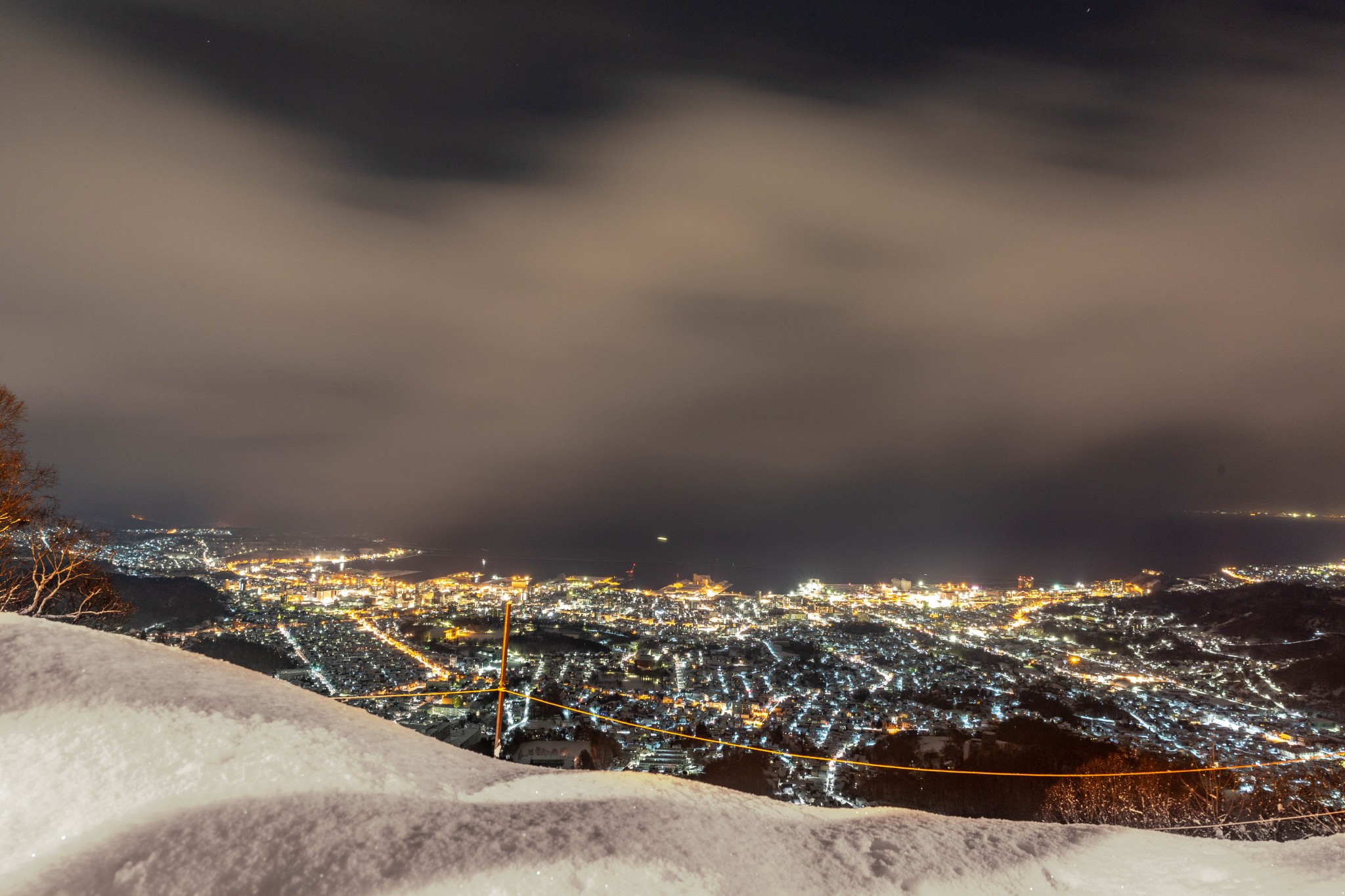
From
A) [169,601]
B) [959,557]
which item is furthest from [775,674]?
[959,557]

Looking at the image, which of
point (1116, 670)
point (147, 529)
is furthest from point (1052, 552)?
point (147, 529)

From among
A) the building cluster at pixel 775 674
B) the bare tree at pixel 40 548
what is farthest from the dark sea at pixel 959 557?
the bare tree at pixel 40 548

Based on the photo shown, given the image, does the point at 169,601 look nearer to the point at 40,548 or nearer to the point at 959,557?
the point at 40,548

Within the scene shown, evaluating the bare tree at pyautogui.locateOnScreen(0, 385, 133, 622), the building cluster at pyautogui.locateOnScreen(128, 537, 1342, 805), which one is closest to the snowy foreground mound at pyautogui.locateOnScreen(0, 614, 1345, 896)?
the bare tree at pyautogui.locateOnScreen(0, 385, 133, 622)

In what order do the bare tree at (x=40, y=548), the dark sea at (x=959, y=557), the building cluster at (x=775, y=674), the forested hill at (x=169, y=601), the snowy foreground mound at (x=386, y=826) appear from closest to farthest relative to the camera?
the snowy foreground mound at (x=386, y=826), the bare tree at (x=40, y=548), the building cluster at (x=775, y=674), the forested hill at (x=169, y=601), the dark sea at (x=959, y=557)

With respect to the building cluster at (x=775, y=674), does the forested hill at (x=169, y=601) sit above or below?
above

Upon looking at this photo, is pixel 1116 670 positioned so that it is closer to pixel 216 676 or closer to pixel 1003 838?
pixel 1003 838

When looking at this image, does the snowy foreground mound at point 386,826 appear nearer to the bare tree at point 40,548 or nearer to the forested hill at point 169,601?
the bare tree at point 40,548

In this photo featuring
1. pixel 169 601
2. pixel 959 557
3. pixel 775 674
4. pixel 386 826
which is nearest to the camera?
pixel 386 826

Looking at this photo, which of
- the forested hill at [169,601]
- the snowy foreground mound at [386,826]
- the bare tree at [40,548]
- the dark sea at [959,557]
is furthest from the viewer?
the dark sea at [959,557]

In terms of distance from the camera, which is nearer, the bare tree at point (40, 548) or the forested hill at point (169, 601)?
the bare tree at point (40, 548)
